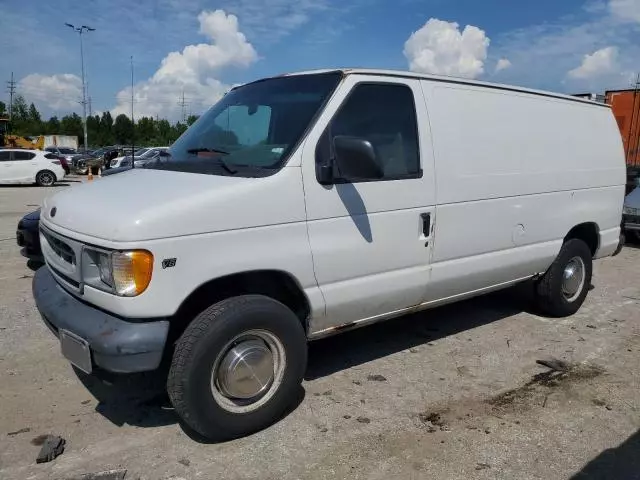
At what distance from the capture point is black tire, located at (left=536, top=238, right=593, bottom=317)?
18.1ft

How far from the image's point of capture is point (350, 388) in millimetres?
4062

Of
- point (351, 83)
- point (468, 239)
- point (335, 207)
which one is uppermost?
point (351, 83)

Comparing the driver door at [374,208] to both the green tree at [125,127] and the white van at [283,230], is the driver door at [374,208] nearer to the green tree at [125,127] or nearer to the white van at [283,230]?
the white van at [283,230]

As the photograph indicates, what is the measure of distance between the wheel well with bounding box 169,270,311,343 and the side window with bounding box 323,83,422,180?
987 millimetres

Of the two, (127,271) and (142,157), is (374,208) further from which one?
(142,157)

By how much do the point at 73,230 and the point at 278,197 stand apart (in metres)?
1.18

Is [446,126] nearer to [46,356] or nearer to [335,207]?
[335,207]

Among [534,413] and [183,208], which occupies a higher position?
[183,208]

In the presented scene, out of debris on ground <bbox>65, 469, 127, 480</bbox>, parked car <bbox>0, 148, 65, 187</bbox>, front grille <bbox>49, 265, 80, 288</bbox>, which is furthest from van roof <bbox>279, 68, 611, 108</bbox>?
parked car <bbox>0, 148, 65, 187</bbox>

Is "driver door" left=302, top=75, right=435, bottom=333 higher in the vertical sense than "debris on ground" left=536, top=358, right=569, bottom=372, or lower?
higher

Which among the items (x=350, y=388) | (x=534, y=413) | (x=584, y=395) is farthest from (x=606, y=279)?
(x=350, y=388)

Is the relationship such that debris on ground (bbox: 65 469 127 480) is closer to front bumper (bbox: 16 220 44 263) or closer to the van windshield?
the van windshield

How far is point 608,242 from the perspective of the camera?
599 centimetres

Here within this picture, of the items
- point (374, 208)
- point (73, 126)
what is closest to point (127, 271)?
point (374, 208)
